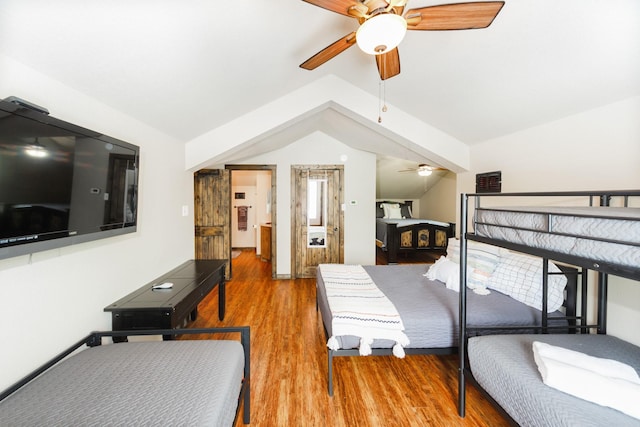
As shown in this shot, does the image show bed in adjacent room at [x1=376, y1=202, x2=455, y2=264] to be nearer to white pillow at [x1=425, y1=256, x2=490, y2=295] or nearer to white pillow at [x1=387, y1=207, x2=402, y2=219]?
white pillow at [x1=387, y1=207, x2=402, y2=219]

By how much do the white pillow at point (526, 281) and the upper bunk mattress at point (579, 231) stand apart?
110cm

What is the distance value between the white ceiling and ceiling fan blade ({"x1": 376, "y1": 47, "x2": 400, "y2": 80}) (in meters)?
0.41

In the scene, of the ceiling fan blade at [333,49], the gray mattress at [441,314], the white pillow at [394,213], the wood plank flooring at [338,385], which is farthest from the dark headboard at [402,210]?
the ceiling fan blade at [333,49]

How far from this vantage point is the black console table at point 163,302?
183cm

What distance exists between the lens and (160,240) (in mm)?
2619

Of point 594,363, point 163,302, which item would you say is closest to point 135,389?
point 163,302

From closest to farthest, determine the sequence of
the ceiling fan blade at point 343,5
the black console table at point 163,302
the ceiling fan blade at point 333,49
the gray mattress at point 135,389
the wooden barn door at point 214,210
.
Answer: the gray mattress at point 135,389 < the ceiling fan blade at point 343,5 < the ceiling fan blade at point 333,49 < the black console table at point 163,302 < the wooden barn door at point 214,210

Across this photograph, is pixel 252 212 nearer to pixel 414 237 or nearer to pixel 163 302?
pixel 414 237

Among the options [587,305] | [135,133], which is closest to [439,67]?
[587,305]

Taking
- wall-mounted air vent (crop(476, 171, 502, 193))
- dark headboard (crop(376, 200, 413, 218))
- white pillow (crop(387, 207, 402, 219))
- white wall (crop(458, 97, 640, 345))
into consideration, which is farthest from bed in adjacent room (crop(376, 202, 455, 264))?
white wall (crop(458, 97, 640, 345))

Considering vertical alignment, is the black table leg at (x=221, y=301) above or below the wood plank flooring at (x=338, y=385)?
above

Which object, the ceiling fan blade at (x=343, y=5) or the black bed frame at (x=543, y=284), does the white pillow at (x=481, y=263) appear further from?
the ceiling fan blade at (x=343, y=5)

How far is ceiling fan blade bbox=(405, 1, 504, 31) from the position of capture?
1.26m

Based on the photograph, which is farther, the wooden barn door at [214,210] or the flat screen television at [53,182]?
the wooden barn door at [214,210]
